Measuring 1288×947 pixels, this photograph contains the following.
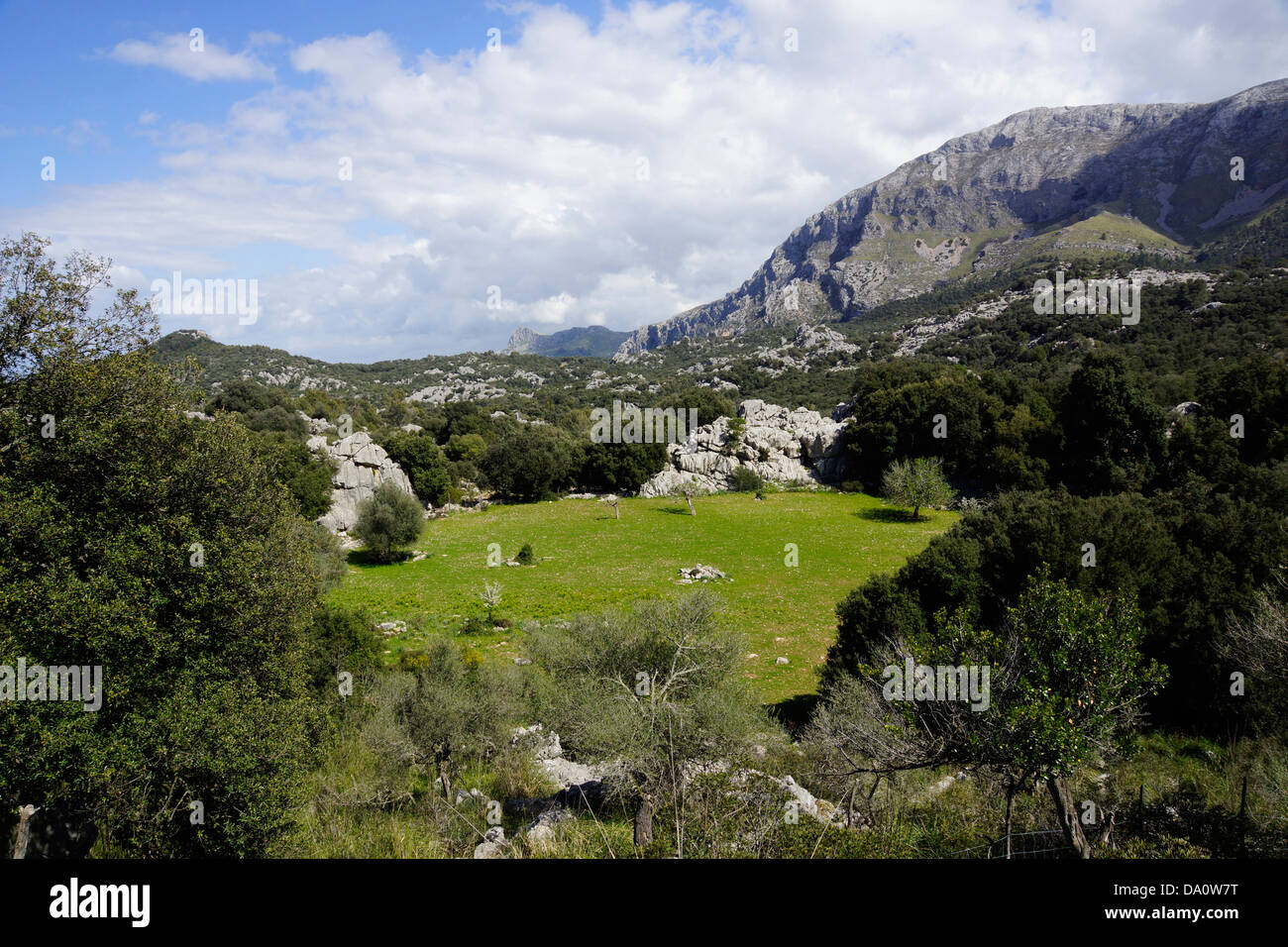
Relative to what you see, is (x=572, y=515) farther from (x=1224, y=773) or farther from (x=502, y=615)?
(x=1224, y=773)

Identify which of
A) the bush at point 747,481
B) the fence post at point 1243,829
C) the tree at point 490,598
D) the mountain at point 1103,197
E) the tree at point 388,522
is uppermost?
the mountain at point 1103,197

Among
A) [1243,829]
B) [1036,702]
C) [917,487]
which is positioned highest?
[917,487]

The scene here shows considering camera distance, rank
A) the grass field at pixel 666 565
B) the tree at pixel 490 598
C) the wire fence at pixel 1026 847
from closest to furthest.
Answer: the wire fence at pixel 1026 847 < the grass field at pixel 666 565 < the tree at pixel 490 598

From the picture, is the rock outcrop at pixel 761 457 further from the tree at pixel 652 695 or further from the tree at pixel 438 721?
the tree at pixel 438 721

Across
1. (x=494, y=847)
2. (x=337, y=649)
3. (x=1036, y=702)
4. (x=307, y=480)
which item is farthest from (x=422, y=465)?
(x=1036, y=702)

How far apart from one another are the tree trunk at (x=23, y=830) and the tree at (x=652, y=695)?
7.46 metres

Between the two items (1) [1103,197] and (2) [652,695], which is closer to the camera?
(2) [652,695]

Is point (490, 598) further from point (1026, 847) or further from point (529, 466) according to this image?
point (529, 466)

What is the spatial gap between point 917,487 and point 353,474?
4353 cm

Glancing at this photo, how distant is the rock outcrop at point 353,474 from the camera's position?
44.5 m

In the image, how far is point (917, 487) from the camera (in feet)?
136

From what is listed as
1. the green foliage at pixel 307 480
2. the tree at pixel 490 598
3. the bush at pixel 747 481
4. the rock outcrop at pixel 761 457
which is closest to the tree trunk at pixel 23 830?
the tree at pixel 490 598
